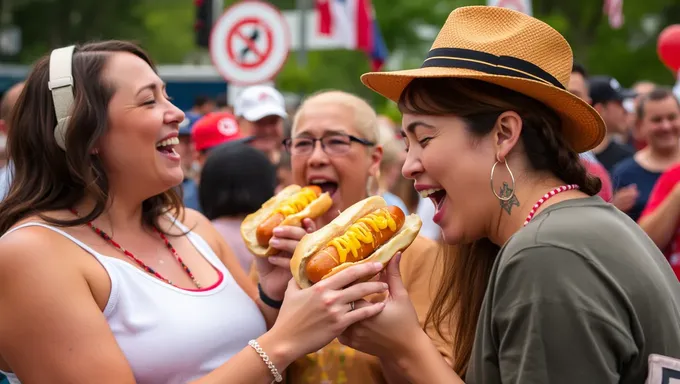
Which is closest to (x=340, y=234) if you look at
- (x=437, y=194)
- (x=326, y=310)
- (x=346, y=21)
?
(x=326, y=310)

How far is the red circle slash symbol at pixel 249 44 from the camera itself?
9844mm

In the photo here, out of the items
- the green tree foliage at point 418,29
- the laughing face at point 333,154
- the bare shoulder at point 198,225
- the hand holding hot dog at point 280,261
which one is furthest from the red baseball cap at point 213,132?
the green tree foliage at point 418,29

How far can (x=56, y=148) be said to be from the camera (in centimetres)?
338

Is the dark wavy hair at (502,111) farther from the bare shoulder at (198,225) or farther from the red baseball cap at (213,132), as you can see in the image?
the red baseball cap at (213,132)

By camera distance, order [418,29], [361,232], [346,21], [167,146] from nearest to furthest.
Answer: [361,232]
[167,146]
[346,21]
[418,29]

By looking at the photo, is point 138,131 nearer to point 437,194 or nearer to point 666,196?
point 437,194

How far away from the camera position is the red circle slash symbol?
9.84m

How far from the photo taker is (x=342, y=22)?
1530 cm

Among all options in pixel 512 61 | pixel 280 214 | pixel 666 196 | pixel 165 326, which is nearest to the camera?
pixel 512 61

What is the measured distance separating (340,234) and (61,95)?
121 cm

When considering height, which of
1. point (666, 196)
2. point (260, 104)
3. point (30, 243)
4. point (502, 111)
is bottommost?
point (260, 104)

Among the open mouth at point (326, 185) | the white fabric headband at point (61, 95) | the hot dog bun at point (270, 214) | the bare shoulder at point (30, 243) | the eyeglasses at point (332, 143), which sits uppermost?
the white fabric headband at point (61, 95)

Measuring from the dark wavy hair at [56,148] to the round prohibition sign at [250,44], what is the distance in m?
6.41

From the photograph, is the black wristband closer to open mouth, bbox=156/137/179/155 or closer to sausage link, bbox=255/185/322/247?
sausage link, bbox=255/185/322/247
